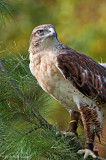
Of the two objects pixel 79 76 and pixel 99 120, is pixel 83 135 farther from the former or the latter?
pixel 79 76

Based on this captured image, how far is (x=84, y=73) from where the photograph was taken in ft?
6.56

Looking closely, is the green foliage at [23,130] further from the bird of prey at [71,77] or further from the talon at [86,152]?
the bird of prey at [71,77]

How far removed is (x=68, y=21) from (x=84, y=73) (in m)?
2.64

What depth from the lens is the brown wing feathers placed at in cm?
194

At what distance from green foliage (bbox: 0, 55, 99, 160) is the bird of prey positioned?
13 centimetres

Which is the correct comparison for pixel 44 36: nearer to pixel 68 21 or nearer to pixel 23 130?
pixel 23 130

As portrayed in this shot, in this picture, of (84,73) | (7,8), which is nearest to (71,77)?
(84,73)

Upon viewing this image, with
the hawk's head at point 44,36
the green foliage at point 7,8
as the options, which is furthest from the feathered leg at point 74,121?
the green foliage at point 7,8

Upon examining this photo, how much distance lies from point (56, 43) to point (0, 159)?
73cm

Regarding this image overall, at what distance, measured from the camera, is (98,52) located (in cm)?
412

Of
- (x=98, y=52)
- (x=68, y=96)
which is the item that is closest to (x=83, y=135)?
(x=68, y=96)

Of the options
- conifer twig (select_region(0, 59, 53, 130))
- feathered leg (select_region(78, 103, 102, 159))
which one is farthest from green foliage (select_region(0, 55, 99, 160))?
feathered leg (select_region(78, 103, 102, 159))

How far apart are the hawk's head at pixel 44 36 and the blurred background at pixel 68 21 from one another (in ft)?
6.18

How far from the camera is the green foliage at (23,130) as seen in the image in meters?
1.63
